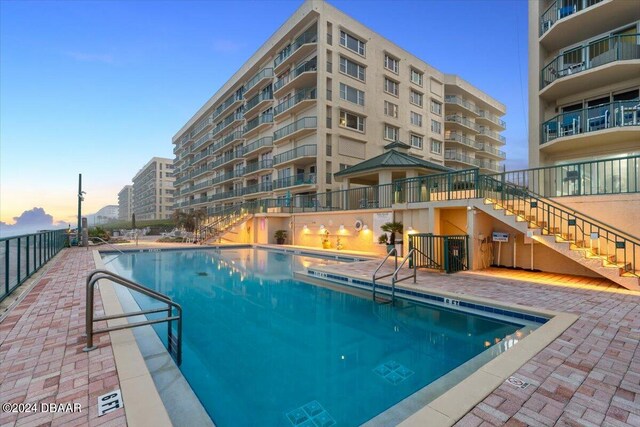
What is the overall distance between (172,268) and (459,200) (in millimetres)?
11800

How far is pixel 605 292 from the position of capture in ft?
21.8

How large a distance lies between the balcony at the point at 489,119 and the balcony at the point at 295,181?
2709 cm

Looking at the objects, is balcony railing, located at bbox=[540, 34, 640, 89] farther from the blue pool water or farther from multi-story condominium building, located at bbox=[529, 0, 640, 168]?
the blue pool water

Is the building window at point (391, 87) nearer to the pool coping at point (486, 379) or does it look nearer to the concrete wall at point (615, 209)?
the concrete wall at point (615, 209)

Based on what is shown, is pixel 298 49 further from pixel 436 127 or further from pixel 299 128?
pixel 436 127

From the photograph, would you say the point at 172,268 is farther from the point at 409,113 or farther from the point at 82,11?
the point at 409,113

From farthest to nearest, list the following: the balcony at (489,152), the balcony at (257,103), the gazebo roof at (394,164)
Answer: the balcony at (489,152) → the balcony at (257,103) → the gazebo roof at (394,164)

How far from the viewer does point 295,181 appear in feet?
82.9

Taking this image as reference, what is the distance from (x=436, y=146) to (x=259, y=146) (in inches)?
762

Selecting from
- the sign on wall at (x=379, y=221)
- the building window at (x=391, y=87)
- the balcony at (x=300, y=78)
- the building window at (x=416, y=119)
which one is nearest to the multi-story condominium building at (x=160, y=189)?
the balcony at (x=300, y=78)

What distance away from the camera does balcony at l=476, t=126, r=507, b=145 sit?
3902 cm

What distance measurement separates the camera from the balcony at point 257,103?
3006cm

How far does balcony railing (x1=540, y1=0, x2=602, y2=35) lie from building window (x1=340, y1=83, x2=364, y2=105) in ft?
45.4

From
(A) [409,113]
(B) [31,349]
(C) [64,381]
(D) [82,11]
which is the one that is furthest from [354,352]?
(A) [409,113]
